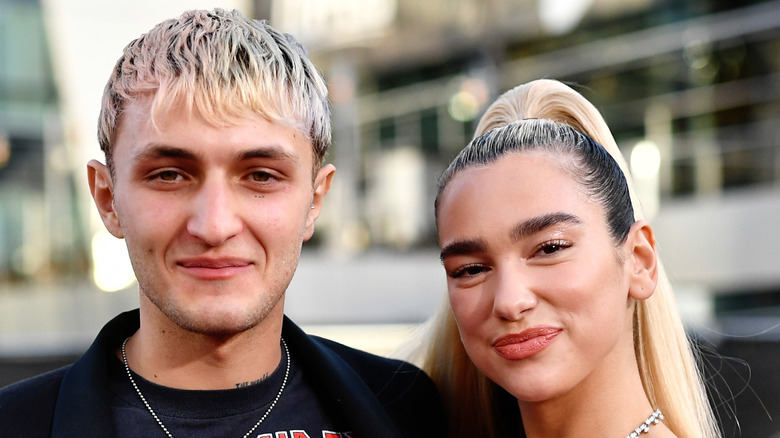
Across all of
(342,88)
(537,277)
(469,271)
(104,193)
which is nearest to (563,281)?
(537,277)

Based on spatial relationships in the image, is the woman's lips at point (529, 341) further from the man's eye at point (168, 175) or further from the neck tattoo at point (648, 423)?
the man's eye at point (168, 175)

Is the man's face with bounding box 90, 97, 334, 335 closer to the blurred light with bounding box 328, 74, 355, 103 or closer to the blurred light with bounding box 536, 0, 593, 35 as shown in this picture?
the blurred light with bounding box 536, 0, 593, 35

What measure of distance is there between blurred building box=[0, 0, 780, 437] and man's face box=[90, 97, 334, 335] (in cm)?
Answer: 855

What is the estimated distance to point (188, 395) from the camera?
256 centimetres

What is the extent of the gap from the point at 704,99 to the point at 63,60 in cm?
1008

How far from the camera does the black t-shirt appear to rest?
2.50 metres

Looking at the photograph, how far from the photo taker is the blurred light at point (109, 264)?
44.9 feet

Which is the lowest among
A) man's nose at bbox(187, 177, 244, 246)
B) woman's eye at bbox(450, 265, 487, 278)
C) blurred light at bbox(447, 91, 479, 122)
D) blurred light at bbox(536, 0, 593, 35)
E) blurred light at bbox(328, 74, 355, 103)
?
woman's eye at bbox(450, 265, 487, 278)

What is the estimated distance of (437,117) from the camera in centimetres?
1884

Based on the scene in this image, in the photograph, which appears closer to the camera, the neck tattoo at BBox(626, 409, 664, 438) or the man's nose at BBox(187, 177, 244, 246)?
the man's nose at BBox(187, 177, 244, 246)

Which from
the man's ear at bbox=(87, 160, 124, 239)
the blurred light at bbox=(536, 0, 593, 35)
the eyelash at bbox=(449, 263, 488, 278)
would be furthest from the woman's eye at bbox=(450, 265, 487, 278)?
the blurred light at bbox=(536, 0, 593, 35)

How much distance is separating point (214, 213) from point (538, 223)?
88cm

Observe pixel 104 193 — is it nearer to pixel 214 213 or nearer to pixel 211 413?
pixel 214 213

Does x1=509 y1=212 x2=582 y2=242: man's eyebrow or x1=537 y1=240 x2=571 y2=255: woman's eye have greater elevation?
x1=509 y1=212 x2=582 y2=242: man's eyebrow
